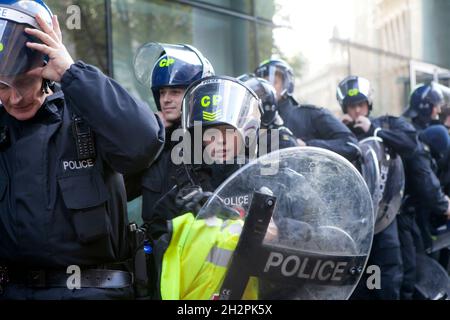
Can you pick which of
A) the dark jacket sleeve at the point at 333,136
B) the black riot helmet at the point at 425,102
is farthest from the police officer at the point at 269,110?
the black riot helmet at the point at 425,102

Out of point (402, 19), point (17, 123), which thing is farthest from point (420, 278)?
point (402, 19)

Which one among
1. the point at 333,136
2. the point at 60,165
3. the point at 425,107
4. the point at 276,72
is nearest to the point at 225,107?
the point at 60,165

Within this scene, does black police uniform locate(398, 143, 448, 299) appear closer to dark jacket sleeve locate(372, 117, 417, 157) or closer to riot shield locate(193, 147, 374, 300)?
dark jacket sleeve locate(372, 117, 417, 157)

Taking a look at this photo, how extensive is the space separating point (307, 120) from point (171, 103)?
1.82m

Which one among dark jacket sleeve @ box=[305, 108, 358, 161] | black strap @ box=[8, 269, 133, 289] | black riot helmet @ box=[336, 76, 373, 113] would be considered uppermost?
black riot helmet @ box=[336, 76, 373, 113]

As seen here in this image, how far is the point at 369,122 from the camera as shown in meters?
5.59

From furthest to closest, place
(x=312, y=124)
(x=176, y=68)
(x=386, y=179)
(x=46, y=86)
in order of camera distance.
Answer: (x=386, y=179) → (x=312, y=124) → (x=176, y=68) → (x=46, y=86)

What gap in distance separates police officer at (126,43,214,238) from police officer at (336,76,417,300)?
214cm

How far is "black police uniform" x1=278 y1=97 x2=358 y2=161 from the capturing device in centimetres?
494

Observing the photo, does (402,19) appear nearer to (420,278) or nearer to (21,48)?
(420,278)

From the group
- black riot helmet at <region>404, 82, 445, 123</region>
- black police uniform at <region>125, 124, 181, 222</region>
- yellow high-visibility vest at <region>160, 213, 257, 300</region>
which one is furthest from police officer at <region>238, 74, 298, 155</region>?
black riot helmet at <region>404, 82, 445, 123</region>

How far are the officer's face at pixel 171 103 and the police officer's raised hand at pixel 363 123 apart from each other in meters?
2.36

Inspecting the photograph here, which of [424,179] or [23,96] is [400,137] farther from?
[23,96]

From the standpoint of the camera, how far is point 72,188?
7.95ft
